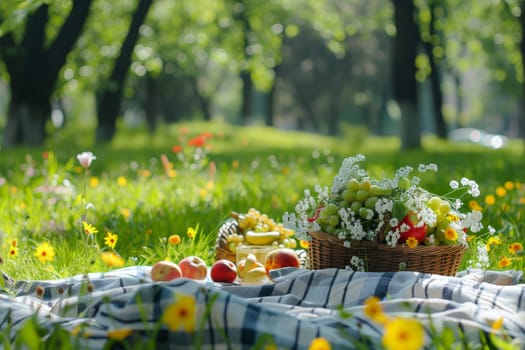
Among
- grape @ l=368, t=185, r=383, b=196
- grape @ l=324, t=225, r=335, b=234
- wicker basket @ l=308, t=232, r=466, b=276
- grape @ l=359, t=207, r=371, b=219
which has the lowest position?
wicker basket @ l=308, t=232, r=466, b=276

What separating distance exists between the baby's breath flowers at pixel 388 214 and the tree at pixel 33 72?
992cm

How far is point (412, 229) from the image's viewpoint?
4.01 m

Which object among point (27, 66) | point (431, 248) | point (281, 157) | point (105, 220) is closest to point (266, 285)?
point (431, 248)

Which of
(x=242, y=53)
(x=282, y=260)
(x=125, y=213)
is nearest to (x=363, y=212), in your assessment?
(x=282, y=260)

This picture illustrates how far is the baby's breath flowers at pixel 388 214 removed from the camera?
3.98m

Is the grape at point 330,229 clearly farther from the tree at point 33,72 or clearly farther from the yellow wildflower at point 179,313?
the tree at point 33,72

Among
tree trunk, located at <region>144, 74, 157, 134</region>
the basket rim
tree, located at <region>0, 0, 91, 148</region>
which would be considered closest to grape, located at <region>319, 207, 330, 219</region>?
the basket rim

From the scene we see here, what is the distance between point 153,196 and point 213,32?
16.6 m

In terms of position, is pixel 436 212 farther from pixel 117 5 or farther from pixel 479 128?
pixel 479 128

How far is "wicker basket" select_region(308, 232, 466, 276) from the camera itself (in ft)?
13.1

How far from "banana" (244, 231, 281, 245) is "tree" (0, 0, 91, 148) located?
932 cm

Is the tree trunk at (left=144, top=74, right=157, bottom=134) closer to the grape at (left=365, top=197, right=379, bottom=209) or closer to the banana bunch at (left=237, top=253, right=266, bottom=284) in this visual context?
the banana bunch at (left=237, top=253, right=266, bottom=284)

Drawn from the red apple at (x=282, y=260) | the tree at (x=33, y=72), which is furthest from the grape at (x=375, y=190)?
the tree at (x=33, y=72)

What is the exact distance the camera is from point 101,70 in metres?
21.7
